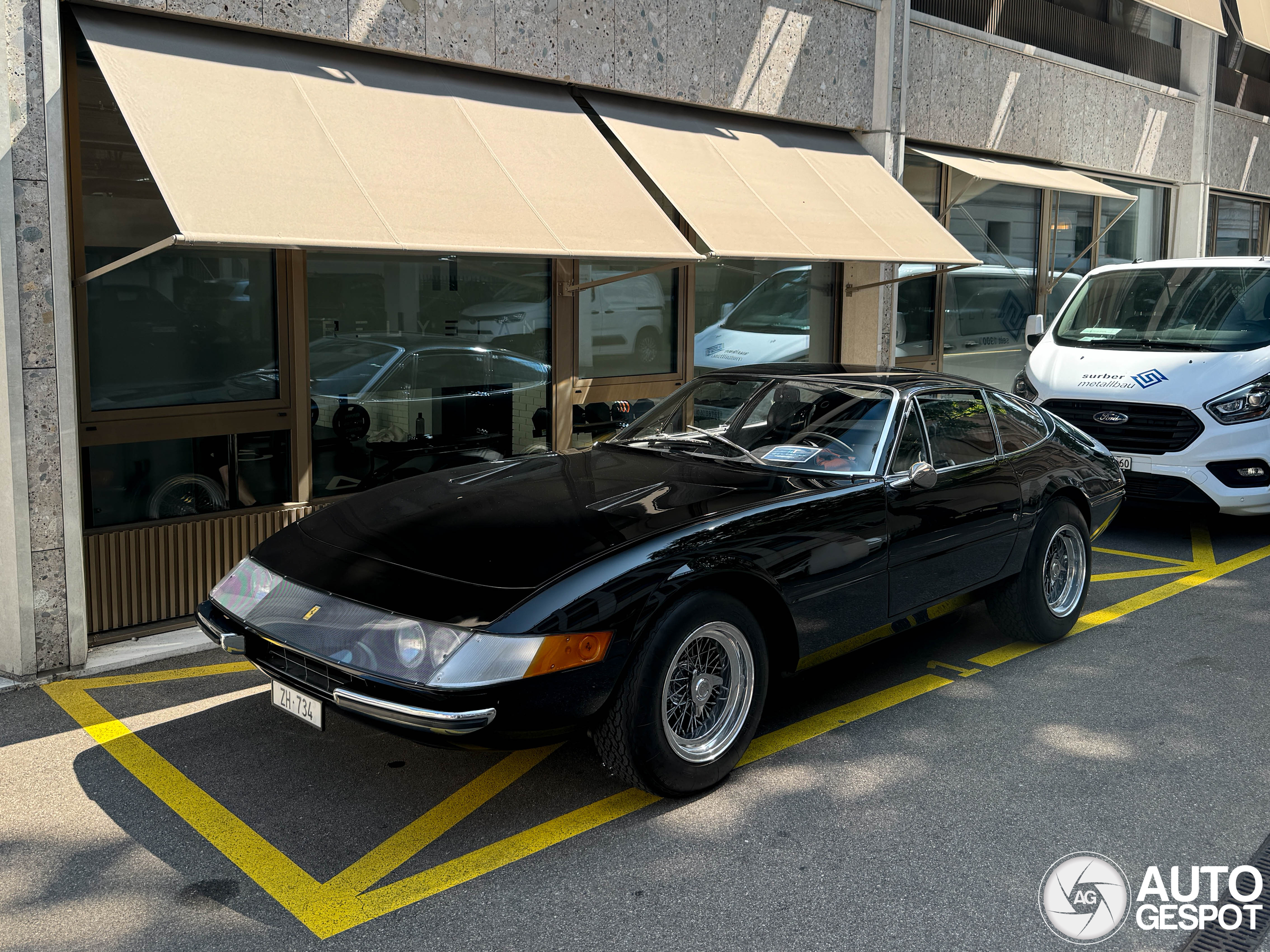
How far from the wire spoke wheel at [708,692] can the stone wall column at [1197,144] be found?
48.9 ft

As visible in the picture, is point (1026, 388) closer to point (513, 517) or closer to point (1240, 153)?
point (513, 517)

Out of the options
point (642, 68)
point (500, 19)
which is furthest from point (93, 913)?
point (642, 68)

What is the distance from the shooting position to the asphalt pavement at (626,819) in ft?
10.6

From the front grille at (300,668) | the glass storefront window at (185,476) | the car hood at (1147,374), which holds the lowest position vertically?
the front grille at (300,668)

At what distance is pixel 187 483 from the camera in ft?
21.0

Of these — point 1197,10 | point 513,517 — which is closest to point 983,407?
point 513,517

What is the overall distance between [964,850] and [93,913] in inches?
106

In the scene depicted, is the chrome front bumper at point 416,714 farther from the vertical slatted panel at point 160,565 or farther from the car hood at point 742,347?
the car hood at point 742,347

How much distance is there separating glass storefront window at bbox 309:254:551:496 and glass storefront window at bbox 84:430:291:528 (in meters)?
0.33

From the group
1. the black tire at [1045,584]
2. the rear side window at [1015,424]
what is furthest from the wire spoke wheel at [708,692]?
the rear side window at [1015,424]

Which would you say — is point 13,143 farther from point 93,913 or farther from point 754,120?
point 754,120

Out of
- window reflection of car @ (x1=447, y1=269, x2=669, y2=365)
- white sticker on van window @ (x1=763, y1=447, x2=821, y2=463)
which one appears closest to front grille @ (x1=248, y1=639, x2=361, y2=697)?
white sticker on van window @ (x1=763, y1=447, x2=821, y2=463)

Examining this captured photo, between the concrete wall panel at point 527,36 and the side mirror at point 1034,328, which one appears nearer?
the concrete wall panel at point 527,36

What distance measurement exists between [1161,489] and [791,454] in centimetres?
472
